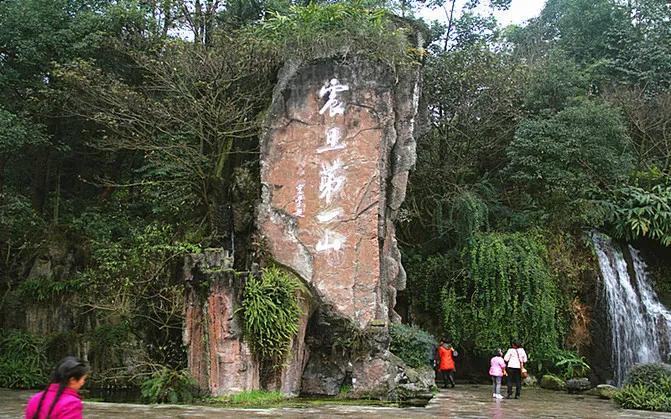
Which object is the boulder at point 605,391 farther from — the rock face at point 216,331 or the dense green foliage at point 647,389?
the rock face at point 216,331

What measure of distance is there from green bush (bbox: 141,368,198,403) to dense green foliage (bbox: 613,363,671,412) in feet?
23.3

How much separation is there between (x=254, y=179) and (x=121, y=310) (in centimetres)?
340

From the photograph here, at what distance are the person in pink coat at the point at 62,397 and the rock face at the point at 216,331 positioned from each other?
6935 millimetres

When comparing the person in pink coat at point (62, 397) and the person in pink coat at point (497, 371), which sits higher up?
the person in pink coat at point (62, 397)

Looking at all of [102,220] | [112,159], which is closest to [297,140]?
[102,220]

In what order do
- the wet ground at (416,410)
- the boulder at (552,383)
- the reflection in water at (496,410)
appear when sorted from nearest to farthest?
the wet ground at (416,410) < the reflection in water at (496,410) < the boulder at (552,383)

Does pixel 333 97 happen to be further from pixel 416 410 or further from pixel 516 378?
pixel 516 378

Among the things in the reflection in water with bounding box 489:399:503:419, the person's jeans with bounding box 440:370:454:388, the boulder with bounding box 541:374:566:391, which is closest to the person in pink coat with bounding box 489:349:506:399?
the reflection in water with bounding box 489:399:503:419

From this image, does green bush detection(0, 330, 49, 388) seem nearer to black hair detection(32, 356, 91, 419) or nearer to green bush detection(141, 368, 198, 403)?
green bush detection(141, 368, 198, 403)

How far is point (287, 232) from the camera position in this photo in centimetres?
1252

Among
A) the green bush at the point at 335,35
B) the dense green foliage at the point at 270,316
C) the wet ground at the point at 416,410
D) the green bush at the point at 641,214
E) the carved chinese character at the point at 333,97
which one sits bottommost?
the wet ground at the point at 416,410

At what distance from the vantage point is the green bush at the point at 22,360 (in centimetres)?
1384

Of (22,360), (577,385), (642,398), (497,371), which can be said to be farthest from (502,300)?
(22,360)

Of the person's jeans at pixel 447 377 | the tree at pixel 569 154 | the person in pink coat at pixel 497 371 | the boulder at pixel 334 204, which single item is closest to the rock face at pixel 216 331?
the boulder at pixel 334 204
